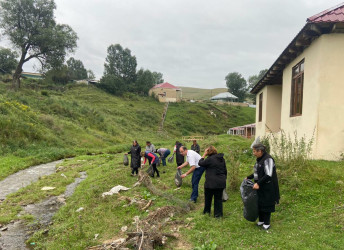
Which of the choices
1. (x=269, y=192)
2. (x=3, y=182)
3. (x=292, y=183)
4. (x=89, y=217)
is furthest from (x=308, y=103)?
(x=3, y=182)

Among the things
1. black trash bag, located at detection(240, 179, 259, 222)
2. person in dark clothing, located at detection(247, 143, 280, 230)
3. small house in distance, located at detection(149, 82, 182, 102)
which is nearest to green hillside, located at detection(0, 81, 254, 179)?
small house in distance, located at detection(149, 82, 182, 102)

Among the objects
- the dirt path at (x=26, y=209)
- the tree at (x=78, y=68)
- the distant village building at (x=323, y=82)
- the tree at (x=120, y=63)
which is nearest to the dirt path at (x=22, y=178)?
the dirt path at (x=26, y=209)

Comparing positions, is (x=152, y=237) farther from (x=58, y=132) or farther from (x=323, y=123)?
(x=58, y=132)

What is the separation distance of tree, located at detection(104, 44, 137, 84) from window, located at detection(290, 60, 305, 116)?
59910 mm

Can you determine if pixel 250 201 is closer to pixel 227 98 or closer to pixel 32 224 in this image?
pixel 32 224

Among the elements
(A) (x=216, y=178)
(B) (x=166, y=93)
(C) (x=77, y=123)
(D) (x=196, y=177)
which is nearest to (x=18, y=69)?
(C) (x=77, y=123)

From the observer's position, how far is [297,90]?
9.39 metres

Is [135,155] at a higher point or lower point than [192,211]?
higher

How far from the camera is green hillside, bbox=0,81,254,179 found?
1680cm

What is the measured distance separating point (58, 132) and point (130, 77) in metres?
48.7

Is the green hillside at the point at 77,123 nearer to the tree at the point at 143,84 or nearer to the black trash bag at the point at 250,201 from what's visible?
the tree at the point at 143,84

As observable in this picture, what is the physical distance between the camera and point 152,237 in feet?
14.3

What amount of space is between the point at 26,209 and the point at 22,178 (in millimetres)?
4926

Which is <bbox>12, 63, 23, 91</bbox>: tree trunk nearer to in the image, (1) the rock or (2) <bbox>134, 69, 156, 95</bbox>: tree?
(1) the rock
